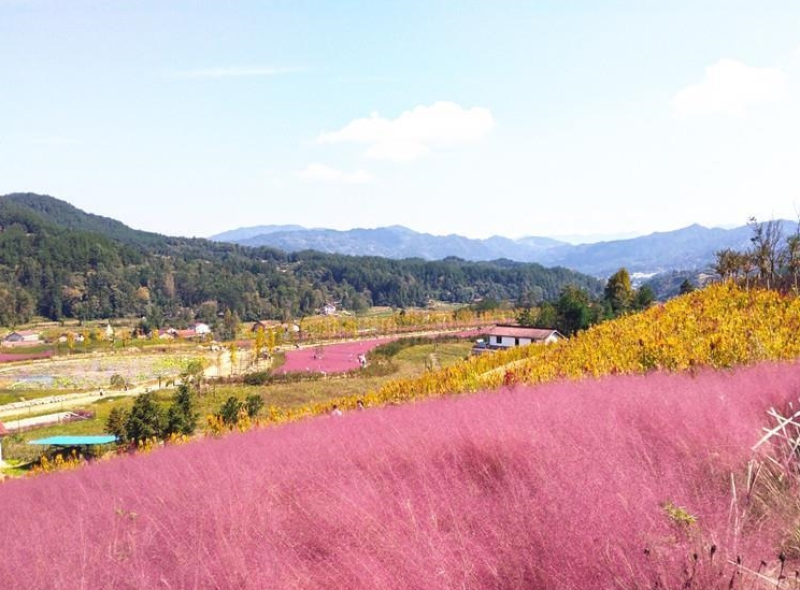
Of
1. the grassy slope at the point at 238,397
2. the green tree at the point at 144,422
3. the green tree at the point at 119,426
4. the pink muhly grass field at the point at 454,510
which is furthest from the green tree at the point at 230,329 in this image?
the pink muhly grass field at the point at 454,510

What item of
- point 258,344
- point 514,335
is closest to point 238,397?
point 258,344

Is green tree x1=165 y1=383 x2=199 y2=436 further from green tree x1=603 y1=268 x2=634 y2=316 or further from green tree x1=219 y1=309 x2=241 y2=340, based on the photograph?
green tree x1=219 y1=309 x2=241 y2=340

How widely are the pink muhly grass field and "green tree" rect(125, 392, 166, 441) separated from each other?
59.3ft

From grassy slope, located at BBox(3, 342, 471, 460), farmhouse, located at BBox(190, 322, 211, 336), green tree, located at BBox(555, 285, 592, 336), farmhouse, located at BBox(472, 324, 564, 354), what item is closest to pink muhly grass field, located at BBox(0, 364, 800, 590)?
grassy slope, located at BBox(3, 342, 471, 460)

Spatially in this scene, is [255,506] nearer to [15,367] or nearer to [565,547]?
[565,547]

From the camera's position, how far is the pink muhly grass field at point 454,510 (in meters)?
2.12

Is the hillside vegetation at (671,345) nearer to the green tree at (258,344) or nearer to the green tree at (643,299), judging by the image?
the green tree at (643,299)

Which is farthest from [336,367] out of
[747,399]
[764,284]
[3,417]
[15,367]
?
[747,399]

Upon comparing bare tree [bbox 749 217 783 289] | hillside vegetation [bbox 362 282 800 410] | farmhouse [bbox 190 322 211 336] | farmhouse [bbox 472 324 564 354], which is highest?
bare tree [bbox 749 217 783 289]

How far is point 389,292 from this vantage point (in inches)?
7121

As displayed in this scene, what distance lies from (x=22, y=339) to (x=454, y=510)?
105 metres

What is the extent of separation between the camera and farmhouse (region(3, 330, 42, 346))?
85.9m

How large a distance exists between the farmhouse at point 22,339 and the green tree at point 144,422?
77939 millimetres

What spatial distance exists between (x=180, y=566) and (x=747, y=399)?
377 cm
